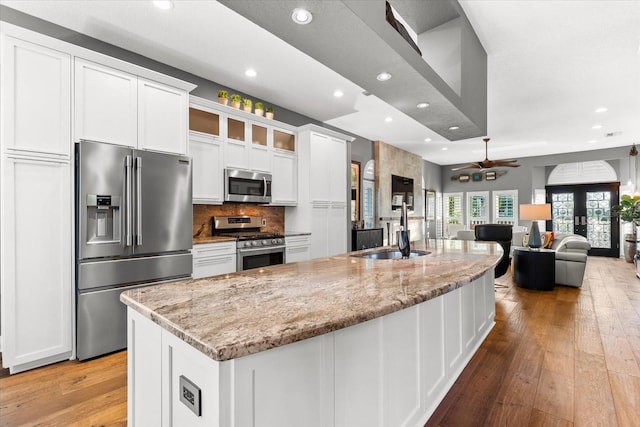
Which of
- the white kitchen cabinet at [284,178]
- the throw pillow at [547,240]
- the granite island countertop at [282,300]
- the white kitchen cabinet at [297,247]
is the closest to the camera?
the granite island countertop at [282,300]

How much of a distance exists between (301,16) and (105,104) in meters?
2.23

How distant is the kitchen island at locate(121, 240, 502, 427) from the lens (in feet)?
2.83

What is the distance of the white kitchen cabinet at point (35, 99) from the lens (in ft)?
7.45

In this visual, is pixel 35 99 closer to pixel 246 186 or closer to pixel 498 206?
pixel 246 186

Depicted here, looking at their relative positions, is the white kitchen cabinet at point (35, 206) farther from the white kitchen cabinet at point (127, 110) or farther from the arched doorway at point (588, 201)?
the arched doorway at point (588, 201)

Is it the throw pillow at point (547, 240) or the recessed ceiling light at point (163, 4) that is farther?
the throw pillow at point (547, 240)

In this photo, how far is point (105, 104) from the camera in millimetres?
2682

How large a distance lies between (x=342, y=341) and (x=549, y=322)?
3.34 m

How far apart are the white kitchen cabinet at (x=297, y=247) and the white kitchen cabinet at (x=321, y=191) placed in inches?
3.8

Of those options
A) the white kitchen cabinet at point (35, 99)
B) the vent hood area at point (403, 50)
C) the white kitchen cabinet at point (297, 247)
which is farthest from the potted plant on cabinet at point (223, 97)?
the vent hood area at point (403, 50)

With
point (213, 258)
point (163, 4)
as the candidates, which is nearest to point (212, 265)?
point (213, 258)

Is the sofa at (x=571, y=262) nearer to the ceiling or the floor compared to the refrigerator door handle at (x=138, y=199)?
nearer to the floor

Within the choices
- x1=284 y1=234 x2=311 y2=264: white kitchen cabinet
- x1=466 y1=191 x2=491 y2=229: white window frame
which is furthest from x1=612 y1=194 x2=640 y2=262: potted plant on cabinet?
x1=284 y1=234 x2=311 y2=264: white kitchen cabinet

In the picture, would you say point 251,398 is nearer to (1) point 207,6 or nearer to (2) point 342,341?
(2) point 342,341
